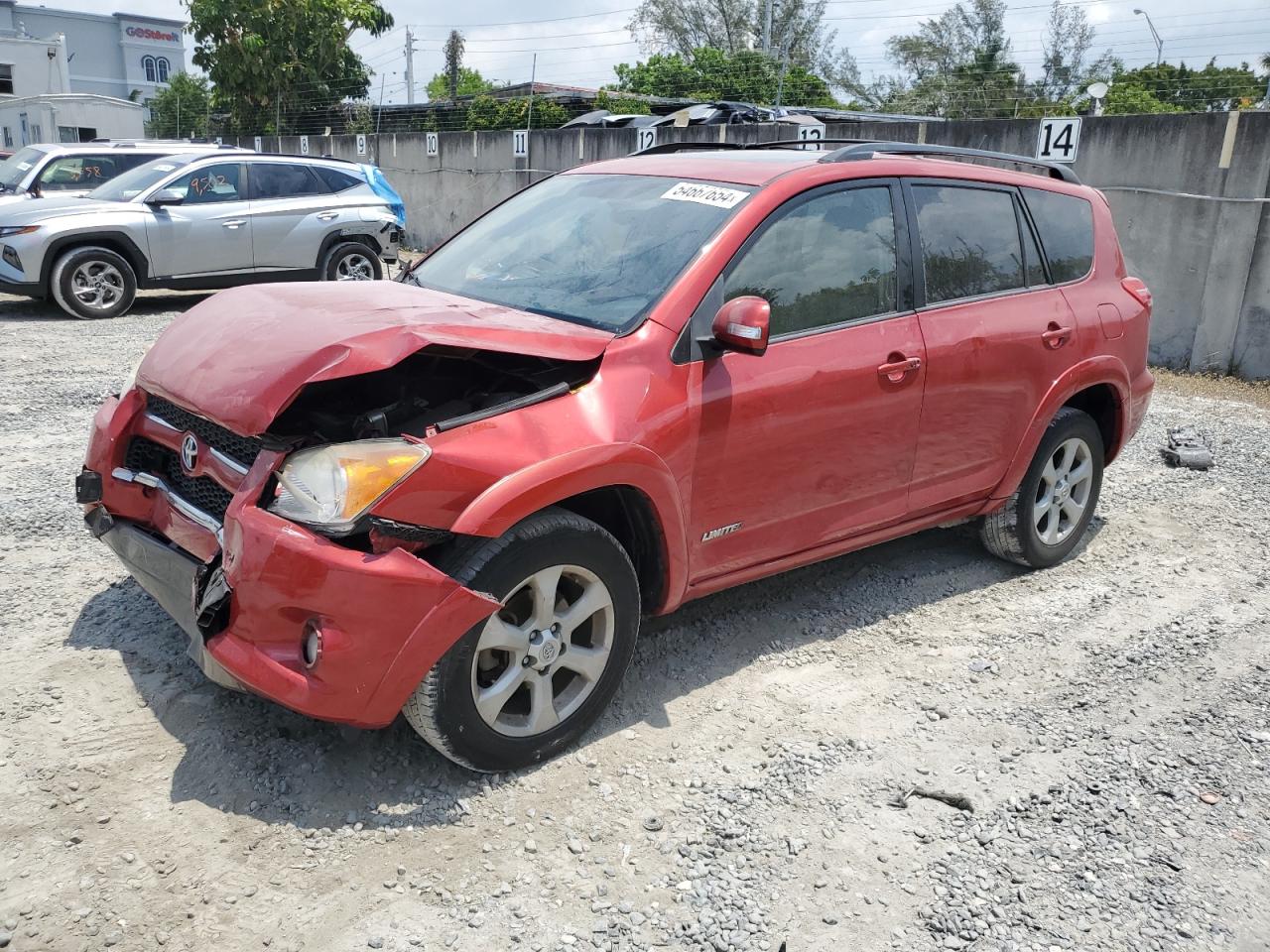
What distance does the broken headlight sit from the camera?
276 cm

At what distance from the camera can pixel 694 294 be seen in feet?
11.3

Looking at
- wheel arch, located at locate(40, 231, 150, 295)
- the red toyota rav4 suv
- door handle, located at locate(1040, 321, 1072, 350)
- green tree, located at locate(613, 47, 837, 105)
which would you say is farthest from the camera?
green tree, located at locate(613, 47, 837, 105)

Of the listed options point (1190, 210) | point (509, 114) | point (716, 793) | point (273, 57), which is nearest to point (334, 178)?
point (1190, 210)

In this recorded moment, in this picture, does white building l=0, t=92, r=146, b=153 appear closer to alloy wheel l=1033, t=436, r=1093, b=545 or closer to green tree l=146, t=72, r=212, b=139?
green tree l=146, t=72, r=212, b=139

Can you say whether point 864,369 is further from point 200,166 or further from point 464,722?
point 200,166

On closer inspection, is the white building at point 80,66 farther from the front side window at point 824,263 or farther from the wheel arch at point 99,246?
the front side window at point 824,263

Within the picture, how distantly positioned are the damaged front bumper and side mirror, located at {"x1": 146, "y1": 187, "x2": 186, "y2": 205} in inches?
379

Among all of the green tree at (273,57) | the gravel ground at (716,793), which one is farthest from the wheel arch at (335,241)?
the green tree at (273,57)

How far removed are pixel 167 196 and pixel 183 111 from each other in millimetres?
32308

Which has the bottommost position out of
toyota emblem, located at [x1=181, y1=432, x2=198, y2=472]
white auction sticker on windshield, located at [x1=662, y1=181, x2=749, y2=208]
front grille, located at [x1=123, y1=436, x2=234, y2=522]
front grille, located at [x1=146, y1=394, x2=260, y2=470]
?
front grille, located at [x1=123, y1=436, x2=234, y2=522]

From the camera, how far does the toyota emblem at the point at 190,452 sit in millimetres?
3312

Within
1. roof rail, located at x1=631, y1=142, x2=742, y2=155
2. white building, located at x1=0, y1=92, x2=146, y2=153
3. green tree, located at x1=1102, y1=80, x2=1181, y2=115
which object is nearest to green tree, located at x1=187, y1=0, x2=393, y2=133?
white building, located at x1=0, y1=92, x2=146, y2=153

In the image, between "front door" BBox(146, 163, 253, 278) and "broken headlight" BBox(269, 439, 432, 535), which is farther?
"front door" BBox(146, 163, 253, 278)

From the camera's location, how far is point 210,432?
3.28 m
